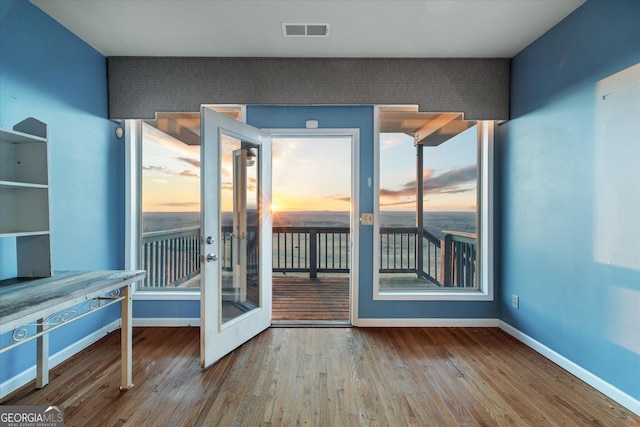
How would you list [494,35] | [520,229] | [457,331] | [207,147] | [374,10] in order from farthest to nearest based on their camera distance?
[457,331] < [520,229] < [494,35] < [207,147] < [374,10]

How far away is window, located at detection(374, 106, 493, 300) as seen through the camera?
3.09 meters

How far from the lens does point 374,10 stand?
2.18 meters

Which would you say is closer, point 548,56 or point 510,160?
point 548,56

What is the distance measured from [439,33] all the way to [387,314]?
263cm

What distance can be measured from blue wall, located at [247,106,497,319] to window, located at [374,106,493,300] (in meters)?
0.08

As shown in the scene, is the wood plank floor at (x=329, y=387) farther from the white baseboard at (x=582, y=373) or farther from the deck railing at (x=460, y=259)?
the deck railing at (x=460, y=259)

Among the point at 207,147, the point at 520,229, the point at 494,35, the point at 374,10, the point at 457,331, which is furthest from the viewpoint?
the point at 457,331

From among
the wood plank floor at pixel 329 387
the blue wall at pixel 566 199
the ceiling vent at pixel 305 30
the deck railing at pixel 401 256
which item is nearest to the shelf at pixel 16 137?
the deck railing at pixel 401 256

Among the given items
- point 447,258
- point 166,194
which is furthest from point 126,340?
point 447,258

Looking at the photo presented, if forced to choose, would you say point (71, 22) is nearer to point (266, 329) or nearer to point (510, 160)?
point (266, 329)

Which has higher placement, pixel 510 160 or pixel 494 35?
pixel 494 35

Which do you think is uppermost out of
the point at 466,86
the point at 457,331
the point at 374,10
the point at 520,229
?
the point at 374,10

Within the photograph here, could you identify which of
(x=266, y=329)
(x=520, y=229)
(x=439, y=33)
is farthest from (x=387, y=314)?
(x=439, y=33)

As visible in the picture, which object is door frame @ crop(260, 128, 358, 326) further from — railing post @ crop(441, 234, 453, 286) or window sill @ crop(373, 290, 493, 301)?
railing post @ crop(441, 234, 453, 286)
